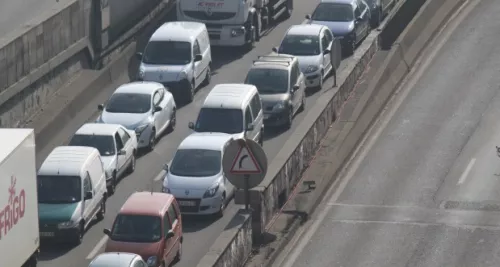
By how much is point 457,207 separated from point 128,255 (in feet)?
33.0

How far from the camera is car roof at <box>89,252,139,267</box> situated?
94.8 ft

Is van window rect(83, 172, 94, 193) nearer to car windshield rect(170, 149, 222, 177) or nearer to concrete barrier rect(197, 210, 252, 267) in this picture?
car windshield rect(170, 149, 222, 177)

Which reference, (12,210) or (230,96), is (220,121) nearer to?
(230,96)

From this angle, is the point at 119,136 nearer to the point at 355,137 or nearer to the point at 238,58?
the point at 355,137

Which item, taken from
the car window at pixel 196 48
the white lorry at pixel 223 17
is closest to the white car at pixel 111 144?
the car window at pixel 196 48

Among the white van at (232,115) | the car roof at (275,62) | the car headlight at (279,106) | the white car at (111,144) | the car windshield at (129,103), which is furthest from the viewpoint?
the car roof at (275,62)

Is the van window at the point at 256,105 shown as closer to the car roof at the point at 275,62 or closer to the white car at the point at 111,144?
the car roof at the point at 275,62

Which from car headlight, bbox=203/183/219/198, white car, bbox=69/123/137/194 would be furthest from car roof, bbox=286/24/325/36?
car headlight, bbox=203/183/219/198

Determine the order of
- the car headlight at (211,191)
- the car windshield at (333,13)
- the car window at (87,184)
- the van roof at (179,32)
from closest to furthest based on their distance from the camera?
the car window at (87,184) < the car headlight at (211,191) < the van roof at (179,32) < the car windshield at (333,13)

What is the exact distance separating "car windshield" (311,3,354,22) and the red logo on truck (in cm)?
2145

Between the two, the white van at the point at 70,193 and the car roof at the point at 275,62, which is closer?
the white van at the point at 70,193

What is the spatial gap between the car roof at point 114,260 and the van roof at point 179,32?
1589 cm

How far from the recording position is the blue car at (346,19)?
48.3 metres

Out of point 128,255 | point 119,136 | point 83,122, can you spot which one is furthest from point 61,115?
point 128,255
